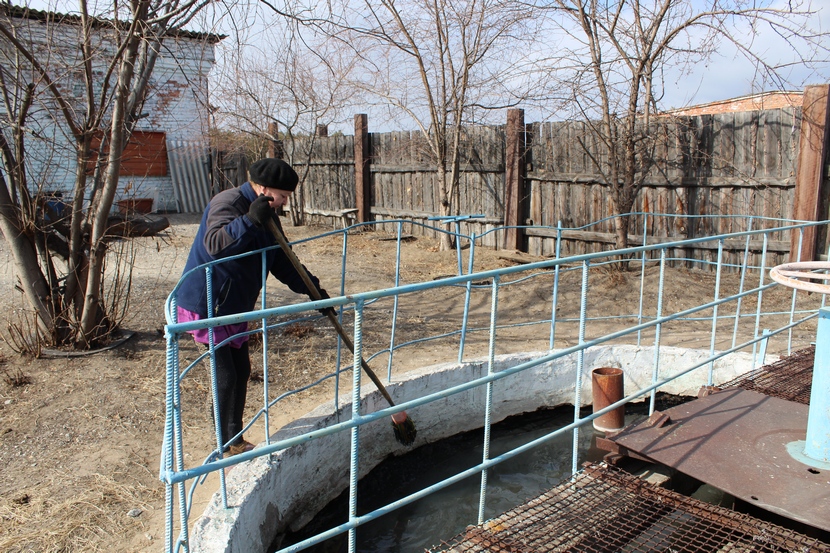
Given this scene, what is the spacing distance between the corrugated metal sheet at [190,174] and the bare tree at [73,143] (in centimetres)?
1263

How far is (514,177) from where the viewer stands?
10.4 meters

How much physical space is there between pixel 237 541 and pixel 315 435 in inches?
46.6

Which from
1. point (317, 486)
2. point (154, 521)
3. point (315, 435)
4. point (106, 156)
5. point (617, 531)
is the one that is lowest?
point (317, 486)

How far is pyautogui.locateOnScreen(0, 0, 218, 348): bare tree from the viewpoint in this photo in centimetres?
499

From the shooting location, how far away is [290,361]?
5637 millimetres

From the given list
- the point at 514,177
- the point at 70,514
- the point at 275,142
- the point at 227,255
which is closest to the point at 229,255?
the point at 227,255

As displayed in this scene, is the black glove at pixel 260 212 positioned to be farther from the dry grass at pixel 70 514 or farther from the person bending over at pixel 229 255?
the dry grass at pixel 70 514

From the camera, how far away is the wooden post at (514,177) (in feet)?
33.8

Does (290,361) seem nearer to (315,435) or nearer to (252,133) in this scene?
(315,435)

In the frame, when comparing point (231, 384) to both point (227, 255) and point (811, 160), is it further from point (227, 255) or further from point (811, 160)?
point (811, 160)

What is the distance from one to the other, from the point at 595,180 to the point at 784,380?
18.0 ft

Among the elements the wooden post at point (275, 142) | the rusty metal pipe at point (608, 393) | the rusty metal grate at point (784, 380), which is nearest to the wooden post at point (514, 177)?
the rusty metal pipe at point (608, 393)

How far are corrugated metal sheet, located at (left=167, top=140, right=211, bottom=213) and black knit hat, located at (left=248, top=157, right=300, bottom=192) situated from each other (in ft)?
49.9

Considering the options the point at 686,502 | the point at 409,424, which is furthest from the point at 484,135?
the point at 686,502
